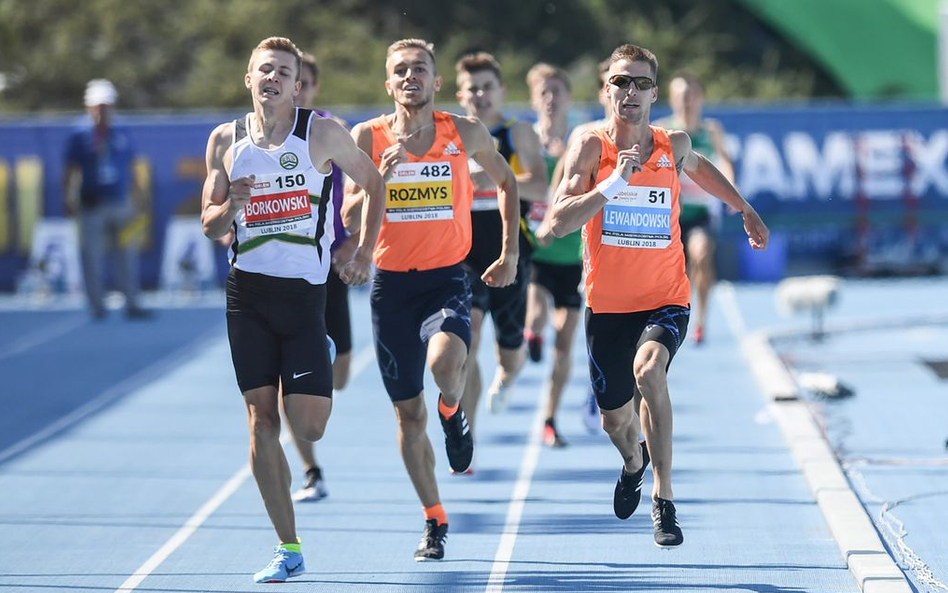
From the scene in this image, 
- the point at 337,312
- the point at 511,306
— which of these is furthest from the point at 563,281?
the point at 337,312

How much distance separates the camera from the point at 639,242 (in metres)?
6.75

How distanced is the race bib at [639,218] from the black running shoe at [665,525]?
1.10 m

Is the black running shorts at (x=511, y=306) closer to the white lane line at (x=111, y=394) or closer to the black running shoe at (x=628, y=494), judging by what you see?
the black running shoe at (x=628, y=494)

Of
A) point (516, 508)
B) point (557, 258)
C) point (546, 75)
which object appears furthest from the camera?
point (557, 258)

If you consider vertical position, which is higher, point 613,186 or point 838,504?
point 613,186

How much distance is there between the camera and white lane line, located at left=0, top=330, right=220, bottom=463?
35.4 ft

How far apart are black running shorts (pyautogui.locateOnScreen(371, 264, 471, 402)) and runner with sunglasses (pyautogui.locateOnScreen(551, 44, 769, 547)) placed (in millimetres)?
686

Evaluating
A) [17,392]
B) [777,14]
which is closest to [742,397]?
[17,392]

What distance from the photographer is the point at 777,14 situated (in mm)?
32438

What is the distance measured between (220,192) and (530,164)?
9.48 ft

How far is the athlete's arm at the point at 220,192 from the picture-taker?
629cm

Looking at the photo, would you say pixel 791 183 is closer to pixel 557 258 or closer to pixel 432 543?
pixel 557 258

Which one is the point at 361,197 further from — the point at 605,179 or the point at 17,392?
the point at 17,392

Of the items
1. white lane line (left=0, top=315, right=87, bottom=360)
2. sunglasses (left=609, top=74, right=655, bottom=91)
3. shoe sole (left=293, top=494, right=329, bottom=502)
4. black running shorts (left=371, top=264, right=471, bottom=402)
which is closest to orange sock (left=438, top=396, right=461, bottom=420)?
black running shorts (left=371, top=264, right=471, bottom=402)
